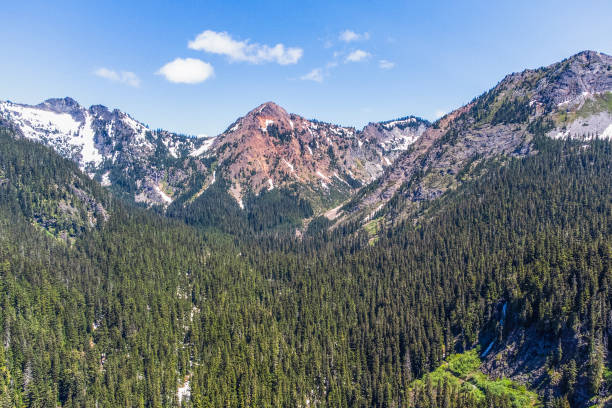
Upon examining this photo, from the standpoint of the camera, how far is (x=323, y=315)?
144m

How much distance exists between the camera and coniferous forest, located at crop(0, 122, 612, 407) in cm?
9719

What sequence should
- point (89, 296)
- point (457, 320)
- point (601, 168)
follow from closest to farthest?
point (457, 320)
point (89, 296)
point (601, 168)

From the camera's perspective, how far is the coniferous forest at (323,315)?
97.2 m

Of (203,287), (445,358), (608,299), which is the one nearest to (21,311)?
(203,287)

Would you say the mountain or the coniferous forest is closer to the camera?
the mountain

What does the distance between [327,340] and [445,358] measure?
36.3m

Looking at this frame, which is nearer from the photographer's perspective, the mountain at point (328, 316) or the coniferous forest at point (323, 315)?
the mountain at point (328, 316)

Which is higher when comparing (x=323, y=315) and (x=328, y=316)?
(x=323, y=315)

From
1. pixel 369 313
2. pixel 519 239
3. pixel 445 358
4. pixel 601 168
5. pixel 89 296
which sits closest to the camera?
pixel 445 358

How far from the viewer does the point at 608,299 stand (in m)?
91.8

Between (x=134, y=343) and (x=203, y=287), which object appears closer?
(x=134, y=343)

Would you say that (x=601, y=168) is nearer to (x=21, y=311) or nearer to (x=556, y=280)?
(x=556, y=280)

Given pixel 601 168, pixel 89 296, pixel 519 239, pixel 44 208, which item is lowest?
pixel 89 296

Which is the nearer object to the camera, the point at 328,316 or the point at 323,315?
the point at 328,316
